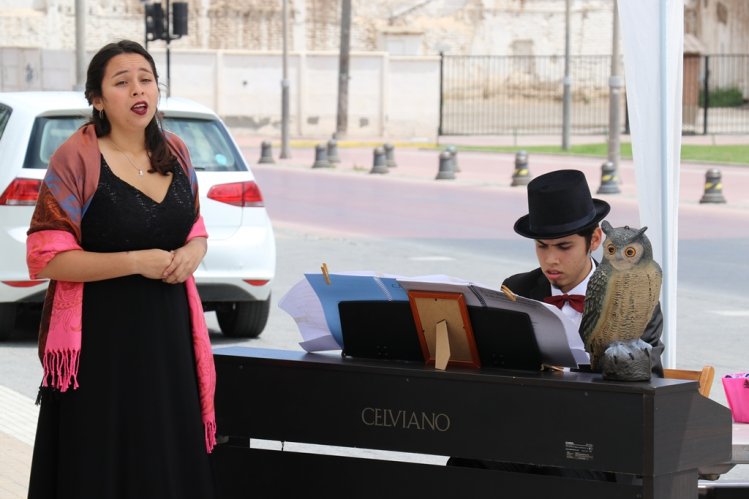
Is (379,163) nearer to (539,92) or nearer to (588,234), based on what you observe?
(588,234)

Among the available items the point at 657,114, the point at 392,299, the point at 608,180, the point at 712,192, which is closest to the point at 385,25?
the point at 608,180

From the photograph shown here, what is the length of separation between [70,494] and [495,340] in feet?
4.47

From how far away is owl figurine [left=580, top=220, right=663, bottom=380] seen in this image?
14.1 feet

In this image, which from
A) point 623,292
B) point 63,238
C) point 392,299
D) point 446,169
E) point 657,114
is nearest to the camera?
point 623,292

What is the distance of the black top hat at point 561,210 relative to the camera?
16.8 feet

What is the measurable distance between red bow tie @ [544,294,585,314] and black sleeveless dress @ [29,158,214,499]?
1258 millimetres

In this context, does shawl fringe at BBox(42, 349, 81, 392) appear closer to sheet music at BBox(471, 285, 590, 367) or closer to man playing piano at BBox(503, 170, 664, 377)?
sheet music at BBox(471, 285, 590, 367)

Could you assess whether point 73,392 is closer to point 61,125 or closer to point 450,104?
point 61,125

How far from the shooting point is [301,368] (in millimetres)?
4805

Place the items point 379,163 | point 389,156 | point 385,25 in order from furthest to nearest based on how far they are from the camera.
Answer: point 385,25, point 389,156, point 379,163

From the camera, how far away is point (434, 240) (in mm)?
17953

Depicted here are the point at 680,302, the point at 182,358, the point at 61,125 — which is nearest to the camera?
the point at 182,358

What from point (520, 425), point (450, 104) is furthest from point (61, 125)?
point (450, 104)

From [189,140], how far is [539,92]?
52.5 metres
